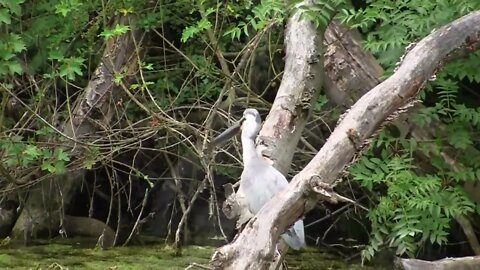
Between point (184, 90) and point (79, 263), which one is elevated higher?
point (184, 90)

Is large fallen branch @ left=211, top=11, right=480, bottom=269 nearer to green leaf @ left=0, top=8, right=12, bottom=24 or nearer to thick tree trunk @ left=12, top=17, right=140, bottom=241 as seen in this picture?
green leaf @ left=0, top=8, right=12, bottom=24

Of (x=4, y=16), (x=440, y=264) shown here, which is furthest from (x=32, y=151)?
(x=440, y=264)

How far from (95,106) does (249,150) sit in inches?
81.4

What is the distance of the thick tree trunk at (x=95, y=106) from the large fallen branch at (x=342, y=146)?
1924 mm

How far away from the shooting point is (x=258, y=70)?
552 centimetres

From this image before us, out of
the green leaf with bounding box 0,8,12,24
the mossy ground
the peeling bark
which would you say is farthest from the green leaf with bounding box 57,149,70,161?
the peeling bark

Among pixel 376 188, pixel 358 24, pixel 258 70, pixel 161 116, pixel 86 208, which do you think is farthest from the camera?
pixel 86 208

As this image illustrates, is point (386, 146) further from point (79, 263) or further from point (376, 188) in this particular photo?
point (79, 263)

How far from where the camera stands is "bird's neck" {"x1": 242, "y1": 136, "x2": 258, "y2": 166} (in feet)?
9.93

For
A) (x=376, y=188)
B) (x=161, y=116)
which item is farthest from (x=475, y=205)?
(x=161, y=116)

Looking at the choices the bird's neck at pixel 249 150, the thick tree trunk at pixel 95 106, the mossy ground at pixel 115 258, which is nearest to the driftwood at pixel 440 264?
the bird's neck at pixel 249 150

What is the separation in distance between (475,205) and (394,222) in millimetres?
407

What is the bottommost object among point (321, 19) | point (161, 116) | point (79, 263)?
point (79, 263)

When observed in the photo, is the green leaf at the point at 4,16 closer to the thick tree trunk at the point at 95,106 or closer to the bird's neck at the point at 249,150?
the thick tree trunk at the point at 95,106
